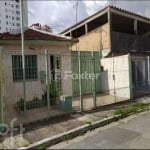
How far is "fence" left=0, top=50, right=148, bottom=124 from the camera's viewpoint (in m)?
9.29

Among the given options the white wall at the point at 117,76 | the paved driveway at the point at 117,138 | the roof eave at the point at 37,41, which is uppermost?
the roof eave at the point at 37,41

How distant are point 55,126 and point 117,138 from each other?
204cm

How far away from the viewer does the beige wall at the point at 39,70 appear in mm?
10406

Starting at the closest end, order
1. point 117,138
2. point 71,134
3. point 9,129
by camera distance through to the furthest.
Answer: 1. point 117,138
2. point 71,134
3. point 9,129

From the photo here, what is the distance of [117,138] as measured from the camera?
6.29m

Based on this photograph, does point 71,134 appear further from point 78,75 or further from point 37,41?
point 78,75

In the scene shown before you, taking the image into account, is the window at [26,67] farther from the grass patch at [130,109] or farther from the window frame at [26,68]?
the grass patch at [130,109]

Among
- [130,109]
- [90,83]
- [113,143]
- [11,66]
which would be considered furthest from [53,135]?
[90,83]

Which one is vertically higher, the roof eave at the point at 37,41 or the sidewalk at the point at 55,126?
the roof eave at the point at 37,41

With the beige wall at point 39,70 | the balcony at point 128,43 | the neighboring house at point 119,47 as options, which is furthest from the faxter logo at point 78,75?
the balcony at point 128,43

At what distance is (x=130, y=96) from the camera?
11.6 m

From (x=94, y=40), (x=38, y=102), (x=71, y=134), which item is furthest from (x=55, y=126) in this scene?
(x=94, y=40)

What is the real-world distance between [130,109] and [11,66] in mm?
5685

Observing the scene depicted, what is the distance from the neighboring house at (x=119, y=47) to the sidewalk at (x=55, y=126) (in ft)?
9.29
